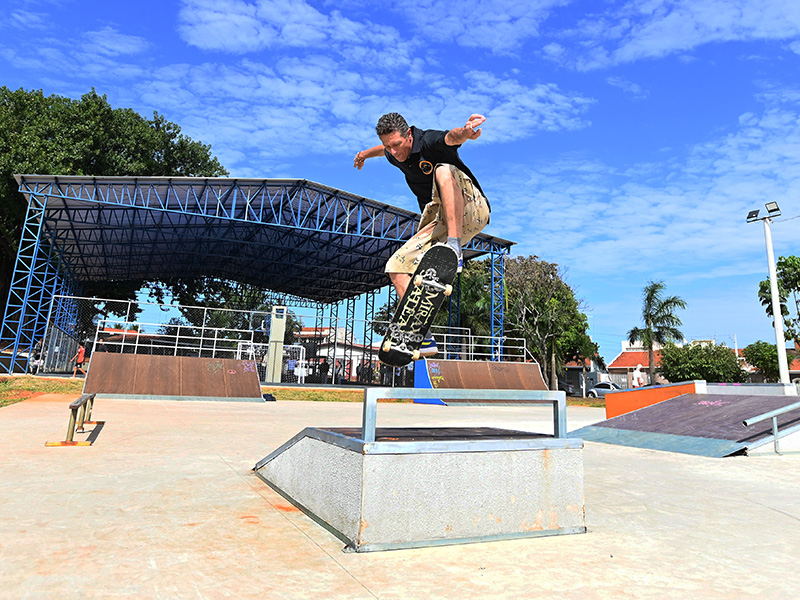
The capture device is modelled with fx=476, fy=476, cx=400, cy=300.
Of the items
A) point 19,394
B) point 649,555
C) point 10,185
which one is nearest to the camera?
point 649,555

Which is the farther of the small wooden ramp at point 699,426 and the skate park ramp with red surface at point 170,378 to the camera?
the skate park ramp with red surface at point 170,378

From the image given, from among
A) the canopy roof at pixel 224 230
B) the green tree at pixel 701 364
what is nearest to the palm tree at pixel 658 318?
the green tree at pixel 701 364

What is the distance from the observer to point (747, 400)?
26.4 ft

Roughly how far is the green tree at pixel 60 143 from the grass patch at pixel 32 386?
11.7 meters

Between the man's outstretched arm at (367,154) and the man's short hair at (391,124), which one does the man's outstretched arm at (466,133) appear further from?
the man's outstretched arm at (367,154)

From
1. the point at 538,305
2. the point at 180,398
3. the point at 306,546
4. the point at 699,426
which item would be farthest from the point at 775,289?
the point at 538,305

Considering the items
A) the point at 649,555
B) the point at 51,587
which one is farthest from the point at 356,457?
the point at 649,555

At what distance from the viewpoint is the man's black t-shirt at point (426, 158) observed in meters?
3.33

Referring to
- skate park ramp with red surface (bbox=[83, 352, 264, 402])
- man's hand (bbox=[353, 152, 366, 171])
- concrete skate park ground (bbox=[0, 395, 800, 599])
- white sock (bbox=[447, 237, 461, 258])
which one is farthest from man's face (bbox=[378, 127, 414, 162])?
skate park ramp with red surface (bbox=[83, 352, 264, 402])

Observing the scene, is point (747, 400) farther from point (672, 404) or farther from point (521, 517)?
point (521, 517)

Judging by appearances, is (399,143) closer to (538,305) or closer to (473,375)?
(473,375)

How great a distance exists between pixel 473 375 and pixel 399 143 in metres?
18.0

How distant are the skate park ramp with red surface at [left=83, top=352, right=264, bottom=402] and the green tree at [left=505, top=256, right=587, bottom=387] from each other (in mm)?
23839

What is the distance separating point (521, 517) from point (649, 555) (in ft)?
2.20
